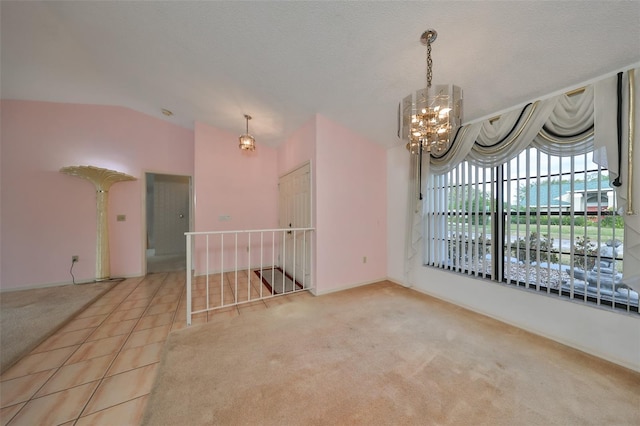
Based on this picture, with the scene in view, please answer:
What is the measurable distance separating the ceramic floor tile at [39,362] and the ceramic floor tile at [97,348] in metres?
0.06

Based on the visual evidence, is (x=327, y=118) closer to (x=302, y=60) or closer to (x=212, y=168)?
(x=302, y=60)

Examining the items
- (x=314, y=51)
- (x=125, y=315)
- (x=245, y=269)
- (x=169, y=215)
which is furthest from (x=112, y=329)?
(x=169, y=215)

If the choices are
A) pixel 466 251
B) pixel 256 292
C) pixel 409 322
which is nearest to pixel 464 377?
pixel 409 322

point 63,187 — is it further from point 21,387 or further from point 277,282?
point 277,282

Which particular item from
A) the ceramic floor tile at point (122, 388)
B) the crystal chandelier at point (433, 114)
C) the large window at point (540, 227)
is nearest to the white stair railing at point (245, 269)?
the ceramic floor tile at point (122, 388)

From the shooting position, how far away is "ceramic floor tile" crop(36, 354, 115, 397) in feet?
4.62

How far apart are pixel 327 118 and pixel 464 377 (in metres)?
3.23

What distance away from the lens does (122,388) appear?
141 centimetres

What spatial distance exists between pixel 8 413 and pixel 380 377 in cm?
234

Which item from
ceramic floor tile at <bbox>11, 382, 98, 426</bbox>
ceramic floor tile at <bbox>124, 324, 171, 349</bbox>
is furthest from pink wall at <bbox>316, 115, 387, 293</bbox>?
ceramic floor tile at <bbox>11, 382, 98, 426</bbox>

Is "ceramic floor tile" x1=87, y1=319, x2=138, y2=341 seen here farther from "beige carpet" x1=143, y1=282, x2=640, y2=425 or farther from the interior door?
the interior door

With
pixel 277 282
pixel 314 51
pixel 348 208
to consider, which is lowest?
pixel 277 282

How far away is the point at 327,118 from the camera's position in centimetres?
307

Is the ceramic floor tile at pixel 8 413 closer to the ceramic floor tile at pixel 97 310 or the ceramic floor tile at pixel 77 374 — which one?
the ceramic floor tile at pixel 77 374
